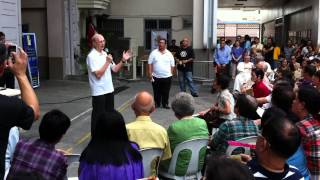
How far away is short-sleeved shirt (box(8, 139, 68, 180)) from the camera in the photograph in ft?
11.5

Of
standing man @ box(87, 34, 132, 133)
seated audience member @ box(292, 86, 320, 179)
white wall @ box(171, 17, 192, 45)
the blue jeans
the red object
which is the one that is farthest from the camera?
white wall @ box(171, 17, 192, 45)

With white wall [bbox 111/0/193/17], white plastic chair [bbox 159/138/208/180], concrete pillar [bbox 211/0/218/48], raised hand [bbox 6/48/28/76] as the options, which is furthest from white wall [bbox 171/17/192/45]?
raised hand [bbox 6/48/28/76]

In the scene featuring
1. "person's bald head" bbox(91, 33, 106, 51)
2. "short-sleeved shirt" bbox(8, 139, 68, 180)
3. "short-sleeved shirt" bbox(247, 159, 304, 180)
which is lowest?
"short-sleeved shirt" bbox(8, 139, 68, 180)

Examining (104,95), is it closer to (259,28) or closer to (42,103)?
(42,103)

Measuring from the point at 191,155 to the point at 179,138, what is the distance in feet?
0.65

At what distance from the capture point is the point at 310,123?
13.1 ft

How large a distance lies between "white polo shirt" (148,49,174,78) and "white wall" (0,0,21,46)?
334 centimetres

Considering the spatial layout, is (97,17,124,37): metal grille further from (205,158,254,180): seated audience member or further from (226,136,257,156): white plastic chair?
(205,158,254,180): seated audience member

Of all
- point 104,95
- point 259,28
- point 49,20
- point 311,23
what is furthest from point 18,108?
point 259,28

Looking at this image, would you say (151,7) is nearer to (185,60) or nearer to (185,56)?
(185,56)

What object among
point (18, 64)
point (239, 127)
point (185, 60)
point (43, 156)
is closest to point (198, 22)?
point (185, 60)

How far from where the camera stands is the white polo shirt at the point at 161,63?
11.1 m

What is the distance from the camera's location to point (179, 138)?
458 cm

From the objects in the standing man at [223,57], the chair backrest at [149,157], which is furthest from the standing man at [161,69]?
the chair backrest at [149,157]
